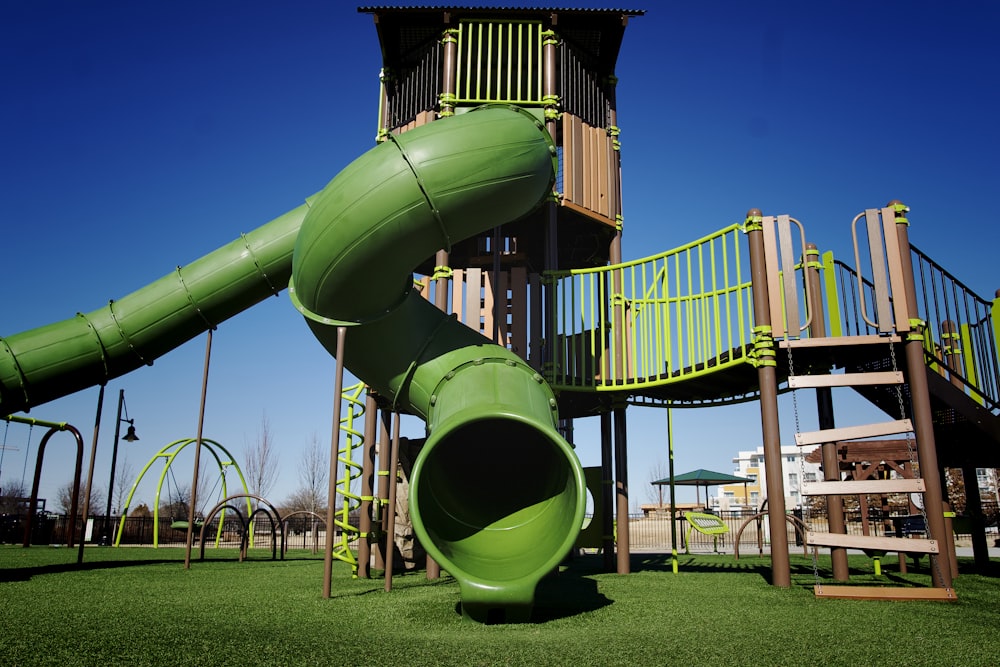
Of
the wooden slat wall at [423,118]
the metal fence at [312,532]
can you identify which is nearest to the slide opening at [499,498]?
the metal fence at [312,532]

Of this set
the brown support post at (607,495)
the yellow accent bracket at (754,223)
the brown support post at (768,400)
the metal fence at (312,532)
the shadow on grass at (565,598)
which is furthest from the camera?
the metal fence at (312,532)

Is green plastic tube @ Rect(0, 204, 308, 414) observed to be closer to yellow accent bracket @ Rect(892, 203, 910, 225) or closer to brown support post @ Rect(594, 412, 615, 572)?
brown support post @ Rect(594, 412, 615, 572)

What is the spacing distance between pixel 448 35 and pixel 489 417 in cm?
809

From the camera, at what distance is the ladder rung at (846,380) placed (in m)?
7.07

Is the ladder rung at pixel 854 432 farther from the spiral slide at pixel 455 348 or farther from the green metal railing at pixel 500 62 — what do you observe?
the green metal railing at pixel 500 62

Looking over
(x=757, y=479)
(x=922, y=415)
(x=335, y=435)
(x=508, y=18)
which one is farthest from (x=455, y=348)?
(x=757, y=479)

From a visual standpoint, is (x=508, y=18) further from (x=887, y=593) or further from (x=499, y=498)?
(x=887, y=593)

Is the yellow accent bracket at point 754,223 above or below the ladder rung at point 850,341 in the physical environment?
above

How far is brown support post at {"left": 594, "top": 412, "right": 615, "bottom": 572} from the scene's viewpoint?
10.0 m

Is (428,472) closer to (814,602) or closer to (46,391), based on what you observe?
(814,602)

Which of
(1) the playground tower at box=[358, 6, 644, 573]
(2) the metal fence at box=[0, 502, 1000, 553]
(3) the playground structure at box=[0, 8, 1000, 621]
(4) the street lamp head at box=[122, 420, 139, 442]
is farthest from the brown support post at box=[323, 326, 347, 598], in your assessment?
(4) the street lamp head at box=[122, 420, 139, 442]

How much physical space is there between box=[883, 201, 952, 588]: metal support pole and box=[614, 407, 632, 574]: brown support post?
384cm

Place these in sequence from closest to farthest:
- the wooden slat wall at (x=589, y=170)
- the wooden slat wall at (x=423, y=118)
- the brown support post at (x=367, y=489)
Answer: the brown support post at (x=367, y=489), the wooden slat wall at (x=589, y=170), the wooden slat wall at (x=423, y=118)

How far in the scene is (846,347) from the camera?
788 centimetres
